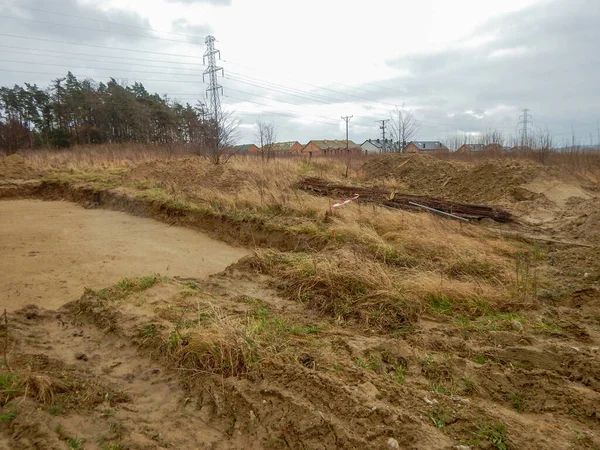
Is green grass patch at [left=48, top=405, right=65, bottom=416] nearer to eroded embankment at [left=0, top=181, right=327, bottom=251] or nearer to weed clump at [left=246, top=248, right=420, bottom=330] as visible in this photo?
weed clump at [left=246, top=248, right=420, bottom=330]

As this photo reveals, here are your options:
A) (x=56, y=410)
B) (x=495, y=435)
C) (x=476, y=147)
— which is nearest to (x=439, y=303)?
(x=495, y=435)

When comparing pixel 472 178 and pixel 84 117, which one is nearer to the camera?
pixel 472 178

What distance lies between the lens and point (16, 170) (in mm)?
18344

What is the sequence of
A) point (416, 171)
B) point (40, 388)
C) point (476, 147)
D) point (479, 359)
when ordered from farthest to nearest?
point (476, 147) < point (416, 171) < point (479, 359) < point (40, 388)

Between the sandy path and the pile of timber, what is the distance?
5148 mm

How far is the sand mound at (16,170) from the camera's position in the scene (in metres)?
17.8

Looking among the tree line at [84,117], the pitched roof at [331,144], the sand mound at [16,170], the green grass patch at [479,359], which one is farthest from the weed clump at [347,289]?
the pitched roof at [331,144]

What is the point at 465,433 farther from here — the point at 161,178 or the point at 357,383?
the point at 161,178

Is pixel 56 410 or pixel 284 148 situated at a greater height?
pixel 284 148

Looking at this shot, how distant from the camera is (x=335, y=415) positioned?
2707mm

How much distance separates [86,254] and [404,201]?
8632 millimetres

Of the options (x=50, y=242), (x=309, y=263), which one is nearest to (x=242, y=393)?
(x=309, y=263)

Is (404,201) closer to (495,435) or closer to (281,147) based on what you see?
(495,435)

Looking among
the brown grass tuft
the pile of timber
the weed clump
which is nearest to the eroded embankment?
the weed clump
